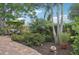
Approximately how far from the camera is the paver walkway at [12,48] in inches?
81.4

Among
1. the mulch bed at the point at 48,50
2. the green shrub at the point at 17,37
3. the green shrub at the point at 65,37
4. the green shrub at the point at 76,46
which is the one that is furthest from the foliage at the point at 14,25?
the green shrub at the point at 76,46

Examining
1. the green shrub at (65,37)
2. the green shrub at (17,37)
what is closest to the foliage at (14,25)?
the green shrub at (17,37)

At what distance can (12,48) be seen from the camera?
2.08 m

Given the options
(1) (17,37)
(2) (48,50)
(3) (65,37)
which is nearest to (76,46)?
(3) (65,37)

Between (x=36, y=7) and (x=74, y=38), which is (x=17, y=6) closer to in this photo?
(x=36, y=7)

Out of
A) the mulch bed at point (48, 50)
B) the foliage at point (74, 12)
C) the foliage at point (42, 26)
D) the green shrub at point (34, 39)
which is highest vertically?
the foliage at point (74, 12)

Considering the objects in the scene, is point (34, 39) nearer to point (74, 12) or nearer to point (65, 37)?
point (65, 37)

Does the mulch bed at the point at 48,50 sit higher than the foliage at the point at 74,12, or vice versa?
the foliage at the point at 74,12

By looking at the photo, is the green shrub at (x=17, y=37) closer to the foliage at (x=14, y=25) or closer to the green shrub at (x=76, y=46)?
the foliage at (x=14, y=25)

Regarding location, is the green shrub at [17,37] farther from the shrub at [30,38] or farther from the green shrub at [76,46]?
the green shrub at [76,46]

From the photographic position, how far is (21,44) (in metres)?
2.08
